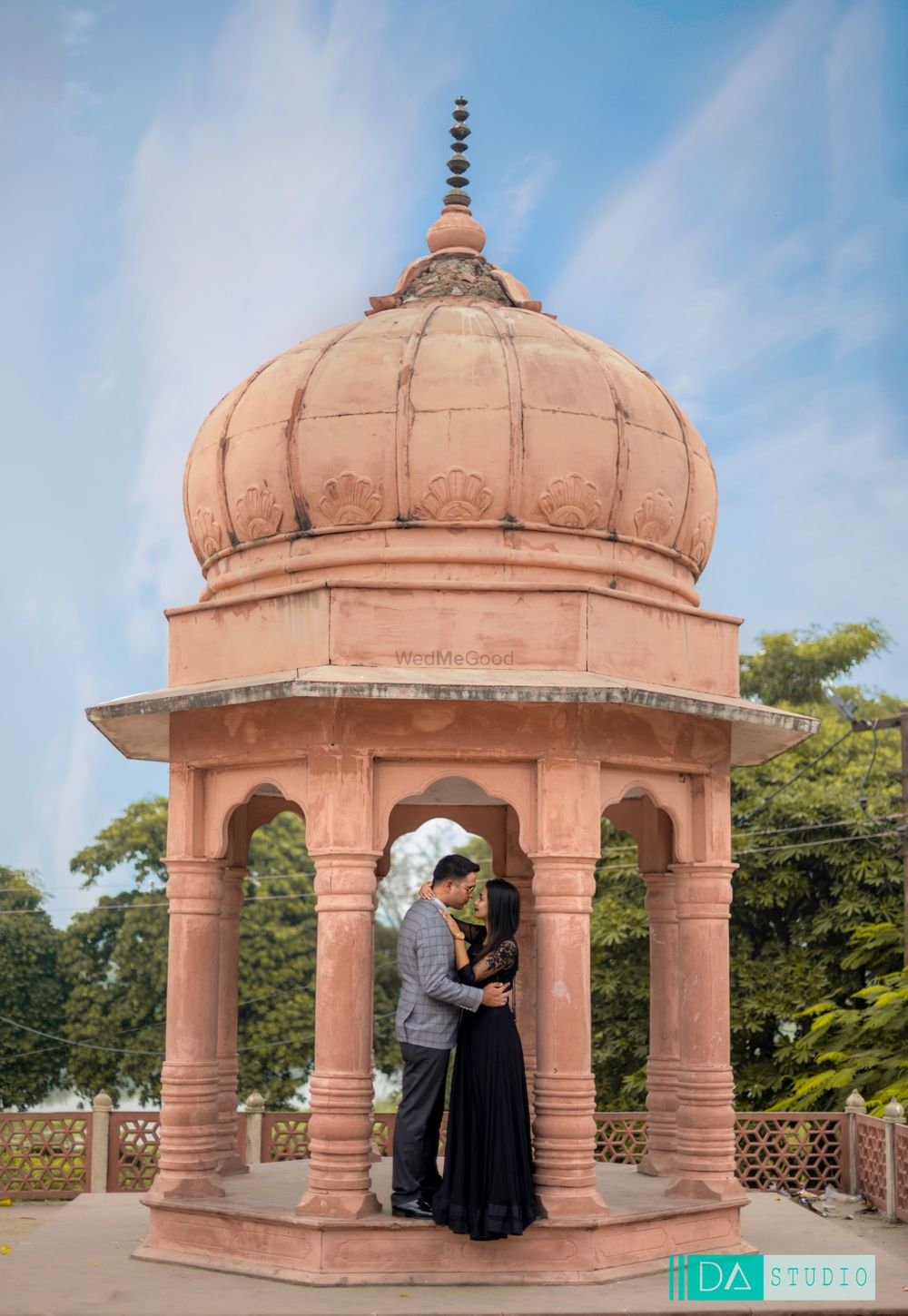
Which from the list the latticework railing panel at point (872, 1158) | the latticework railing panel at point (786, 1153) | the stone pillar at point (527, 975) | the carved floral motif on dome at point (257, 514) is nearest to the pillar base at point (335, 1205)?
the stone pillar at point (527, 975)

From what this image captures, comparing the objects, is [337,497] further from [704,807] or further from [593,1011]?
[593,1011]

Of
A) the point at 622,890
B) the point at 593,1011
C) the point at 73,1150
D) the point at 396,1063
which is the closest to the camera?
the point at 73,1150

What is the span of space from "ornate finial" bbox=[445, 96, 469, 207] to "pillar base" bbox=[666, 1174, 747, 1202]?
24.1 ft

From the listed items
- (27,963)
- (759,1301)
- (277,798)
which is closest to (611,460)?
(277,798)

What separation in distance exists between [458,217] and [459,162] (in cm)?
46

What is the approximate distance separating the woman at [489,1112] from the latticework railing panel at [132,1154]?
16.3 feet

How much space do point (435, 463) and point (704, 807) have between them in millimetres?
2896

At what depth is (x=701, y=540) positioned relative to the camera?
11148 millimetres

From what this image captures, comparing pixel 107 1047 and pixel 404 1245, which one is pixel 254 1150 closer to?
pixel 404 1245

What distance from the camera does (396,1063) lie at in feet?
106

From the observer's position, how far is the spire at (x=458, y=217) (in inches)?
467

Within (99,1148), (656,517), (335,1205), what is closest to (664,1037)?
(335,1205)

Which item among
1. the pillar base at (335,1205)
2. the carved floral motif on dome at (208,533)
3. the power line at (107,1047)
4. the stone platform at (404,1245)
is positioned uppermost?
the carved floral motif on dome at (208,533)

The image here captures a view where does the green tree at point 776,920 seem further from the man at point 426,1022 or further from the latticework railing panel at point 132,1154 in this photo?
the man at point 426,1022
